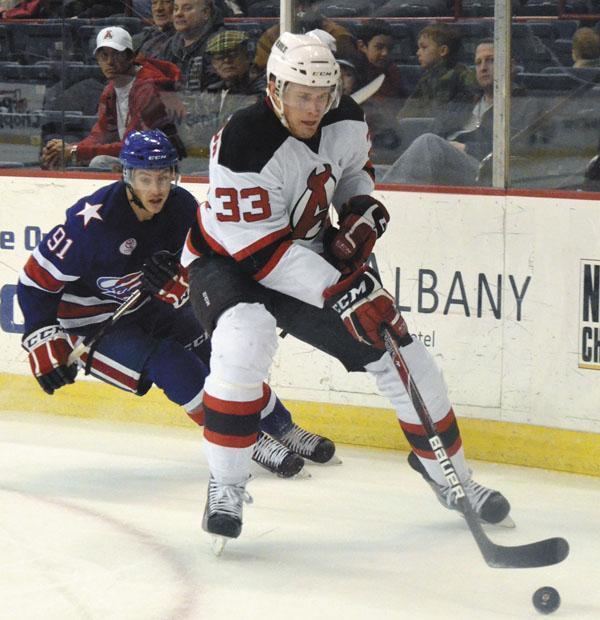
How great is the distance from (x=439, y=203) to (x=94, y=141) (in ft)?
4.19

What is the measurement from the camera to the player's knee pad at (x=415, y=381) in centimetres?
300

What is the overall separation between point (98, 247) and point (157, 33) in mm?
1104

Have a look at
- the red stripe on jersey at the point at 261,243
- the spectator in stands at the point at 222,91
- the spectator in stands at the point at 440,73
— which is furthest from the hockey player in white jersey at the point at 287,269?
the spectator in stands at the point at 222,91

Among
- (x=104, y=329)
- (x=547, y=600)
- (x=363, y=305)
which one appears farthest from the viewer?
(x=104, y=329)

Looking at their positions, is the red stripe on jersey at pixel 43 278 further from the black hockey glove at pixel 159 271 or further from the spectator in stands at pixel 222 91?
the spectator in stands at pixel 222 91

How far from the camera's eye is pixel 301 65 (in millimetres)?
2826

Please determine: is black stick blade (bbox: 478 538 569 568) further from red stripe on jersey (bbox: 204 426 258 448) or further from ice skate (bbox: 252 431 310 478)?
ice skate (bbox: 252 431 310 478)

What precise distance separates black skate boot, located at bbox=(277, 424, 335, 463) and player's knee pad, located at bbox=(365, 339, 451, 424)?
698 mm

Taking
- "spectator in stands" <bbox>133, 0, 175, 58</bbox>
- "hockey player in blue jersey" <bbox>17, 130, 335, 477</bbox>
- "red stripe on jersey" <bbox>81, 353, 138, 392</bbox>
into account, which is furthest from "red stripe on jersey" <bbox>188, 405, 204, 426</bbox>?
"spectator in stands" <bbox>133, 0, 175, 58</bbox>

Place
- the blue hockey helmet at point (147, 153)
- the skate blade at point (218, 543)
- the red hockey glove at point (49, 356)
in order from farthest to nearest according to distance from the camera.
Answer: the red hockey glove at point (49, 356), the blue hockey helmet at point (147, 153), the skate blade at point (218, 543)

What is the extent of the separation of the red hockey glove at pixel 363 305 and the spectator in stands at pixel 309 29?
4.48ft

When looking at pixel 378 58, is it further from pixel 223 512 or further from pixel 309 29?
pixel 223 512

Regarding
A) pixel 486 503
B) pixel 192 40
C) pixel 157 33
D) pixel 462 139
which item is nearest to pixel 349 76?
pixel 462 139

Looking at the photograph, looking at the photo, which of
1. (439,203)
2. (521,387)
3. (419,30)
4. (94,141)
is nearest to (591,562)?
(521,387)
